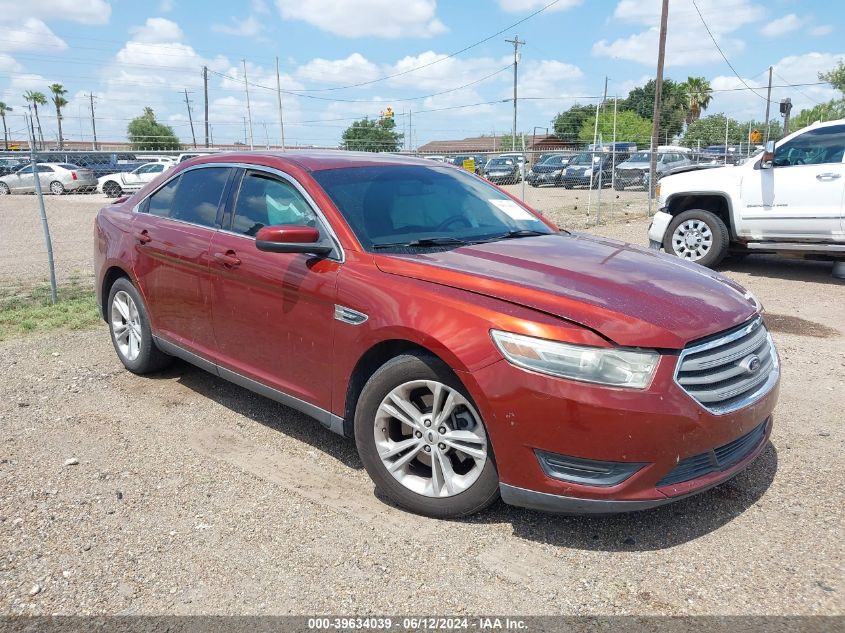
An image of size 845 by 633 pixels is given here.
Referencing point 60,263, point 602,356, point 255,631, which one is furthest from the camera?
point 60,263

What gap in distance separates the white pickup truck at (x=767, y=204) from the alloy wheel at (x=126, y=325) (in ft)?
23.8

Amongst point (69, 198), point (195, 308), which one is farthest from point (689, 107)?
point (195, 308)

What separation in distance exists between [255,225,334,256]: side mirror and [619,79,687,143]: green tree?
2824 inches

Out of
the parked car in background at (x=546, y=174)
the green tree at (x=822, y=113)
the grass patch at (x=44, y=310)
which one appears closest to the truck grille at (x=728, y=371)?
the grass patch at (x=44, y=310)

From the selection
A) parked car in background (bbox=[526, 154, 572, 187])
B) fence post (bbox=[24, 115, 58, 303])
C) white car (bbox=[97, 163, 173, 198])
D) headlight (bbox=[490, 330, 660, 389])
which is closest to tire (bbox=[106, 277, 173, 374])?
fence post (bbox=[24, 115, 58, 303])

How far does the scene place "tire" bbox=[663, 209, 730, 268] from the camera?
9164 millimetres

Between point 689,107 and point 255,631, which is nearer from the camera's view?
point 255,631

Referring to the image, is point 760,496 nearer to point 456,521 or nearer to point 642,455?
point 642,455

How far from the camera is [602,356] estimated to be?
2.67 metres

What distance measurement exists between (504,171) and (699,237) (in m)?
20.1

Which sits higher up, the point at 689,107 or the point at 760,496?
the point at 689,107

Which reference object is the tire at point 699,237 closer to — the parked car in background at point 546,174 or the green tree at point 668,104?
the parked car in background at point 546,174

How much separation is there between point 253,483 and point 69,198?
22191mm

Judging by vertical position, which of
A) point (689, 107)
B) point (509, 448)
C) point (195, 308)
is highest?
point (689, 107)
